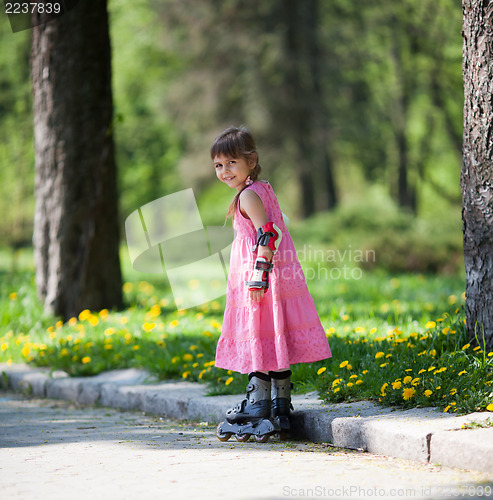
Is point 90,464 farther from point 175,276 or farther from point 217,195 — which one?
point 217,195

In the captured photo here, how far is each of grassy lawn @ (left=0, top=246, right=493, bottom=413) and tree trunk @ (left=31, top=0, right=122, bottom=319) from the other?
464mm

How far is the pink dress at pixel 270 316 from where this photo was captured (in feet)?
13.9

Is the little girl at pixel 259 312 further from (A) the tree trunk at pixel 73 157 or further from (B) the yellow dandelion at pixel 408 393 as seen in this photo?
(A) the tree trunk at pixel 73 157

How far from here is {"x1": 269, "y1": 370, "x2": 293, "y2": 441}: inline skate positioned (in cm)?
419

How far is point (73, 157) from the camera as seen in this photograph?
8273mm

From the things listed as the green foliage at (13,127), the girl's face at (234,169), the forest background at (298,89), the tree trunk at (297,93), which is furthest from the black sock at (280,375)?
the tree trunk at (297,93)

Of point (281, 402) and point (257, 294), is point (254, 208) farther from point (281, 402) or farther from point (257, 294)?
point (281, 402)

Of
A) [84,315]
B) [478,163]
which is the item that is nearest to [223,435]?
[478,163]

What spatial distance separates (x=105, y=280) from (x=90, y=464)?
5.04 metres

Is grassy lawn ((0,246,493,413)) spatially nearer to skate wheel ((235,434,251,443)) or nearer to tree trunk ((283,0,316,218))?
skate wheel ((235,434,251,443))

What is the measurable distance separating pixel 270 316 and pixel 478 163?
1.62 meters

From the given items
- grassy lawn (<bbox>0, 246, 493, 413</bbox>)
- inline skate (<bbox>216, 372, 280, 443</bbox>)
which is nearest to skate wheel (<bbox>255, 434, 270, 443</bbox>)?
inline skate (<bbox>216, 372, 280, 443</bbox>)

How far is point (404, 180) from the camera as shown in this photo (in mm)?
22609

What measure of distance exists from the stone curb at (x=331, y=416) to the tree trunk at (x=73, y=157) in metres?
1.90
